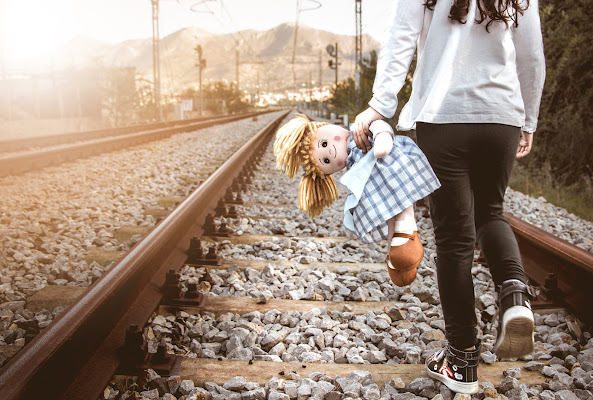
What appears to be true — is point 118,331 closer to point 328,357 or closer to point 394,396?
point 328,357

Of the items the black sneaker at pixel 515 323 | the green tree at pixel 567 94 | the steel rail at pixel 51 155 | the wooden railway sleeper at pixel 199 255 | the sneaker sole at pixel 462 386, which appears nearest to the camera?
the black sneaker at pixel 515 323

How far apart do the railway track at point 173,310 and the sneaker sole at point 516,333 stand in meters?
0.30

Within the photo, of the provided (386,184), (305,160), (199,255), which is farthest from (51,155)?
(386,184)

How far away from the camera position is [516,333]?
1751 mm

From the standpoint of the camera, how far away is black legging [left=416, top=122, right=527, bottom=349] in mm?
1725

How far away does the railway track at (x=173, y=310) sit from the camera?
1.67 m

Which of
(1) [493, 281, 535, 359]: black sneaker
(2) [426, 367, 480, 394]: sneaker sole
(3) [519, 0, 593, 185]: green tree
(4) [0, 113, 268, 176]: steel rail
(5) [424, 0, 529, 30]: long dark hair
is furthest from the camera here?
(4) [0, 113, 268, 176]: steel rail

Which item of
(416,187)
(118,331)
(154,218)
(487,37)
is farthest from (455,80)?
(154,218)

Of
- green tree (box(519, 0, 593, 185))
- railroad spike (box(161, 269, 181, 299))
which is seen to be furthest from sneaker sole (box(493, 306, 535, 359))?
green tree (box(519, 0, 593, 185))

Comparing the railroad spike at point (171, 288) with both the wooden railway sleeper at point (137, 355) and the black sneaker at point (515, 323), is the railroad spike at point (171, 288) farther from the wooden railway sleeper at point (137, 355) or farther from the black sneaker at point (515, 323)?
the black sneaker at point (515, 323)

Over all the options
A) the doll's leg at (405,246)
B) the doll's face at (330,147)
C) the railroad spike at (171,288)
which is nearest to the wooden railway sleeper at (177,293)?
the railroad spike at (171,288)

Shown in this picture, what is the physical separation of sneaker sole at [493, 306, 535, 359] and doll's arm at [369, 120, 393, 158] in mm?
705

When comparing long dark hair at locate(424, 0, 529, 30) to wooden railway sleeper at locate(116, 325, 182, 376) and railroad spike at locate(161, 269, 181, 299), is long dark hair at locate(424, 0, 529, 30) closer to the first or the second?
wooden railway sleeper at locate(116, 325, 182, 376)

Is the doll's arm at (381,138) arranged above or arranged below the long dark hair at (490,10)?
below
